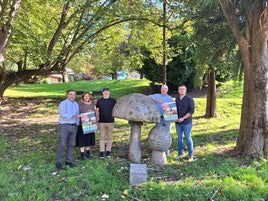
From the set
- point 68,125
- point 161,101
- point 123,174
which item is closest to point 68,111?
point 68,125

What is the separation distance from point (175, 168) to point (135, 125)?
135cm

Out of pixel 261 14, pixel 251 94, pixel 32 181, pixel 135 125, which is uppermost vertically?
pixel 261 14

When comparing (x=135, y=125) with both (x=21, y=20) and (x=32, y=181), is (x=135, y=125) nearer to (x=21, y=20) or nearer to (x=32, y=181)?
(x=32, y=181)

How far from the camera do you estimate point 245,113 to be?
7.66 m

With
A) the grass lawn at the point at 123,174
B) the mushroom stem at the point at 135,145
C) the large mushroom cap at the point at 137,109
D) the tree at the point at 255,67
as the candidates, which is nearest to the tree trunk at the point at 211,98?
the grass lawn at the point at 123,174

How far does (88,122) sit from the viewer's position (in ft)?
22.8

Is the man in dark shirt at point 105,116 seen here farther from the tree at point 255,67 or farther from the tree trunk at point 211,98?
the tree trunk at point 211,98

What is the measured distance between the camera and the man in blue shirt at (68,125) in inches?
264

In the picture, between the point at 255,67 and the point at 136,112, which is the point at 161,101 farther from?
the point at 255,67

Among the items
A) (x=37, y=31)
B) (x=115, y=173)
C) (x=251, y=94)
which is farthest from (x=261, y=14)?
(x=37, y=31)

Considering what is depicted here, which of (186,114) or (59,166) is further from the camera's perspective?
(186,114)

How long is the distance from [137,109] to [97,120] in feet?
3.83

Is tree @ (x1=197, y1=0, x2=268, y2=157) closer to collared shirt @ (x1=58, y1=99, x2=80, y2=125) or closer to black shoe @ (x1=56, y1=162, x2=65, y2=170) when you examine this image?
collared shirt @ (x1=58, y1=99, x2=80, y2=125)

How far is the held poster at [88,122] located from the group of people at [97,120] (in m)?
0.12
